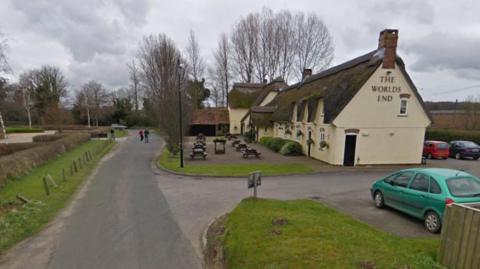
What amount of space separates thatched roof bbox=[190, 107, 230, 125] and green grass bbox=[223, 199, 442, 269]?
3525 cm

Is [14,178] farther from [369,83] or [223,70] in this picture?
[223,70]

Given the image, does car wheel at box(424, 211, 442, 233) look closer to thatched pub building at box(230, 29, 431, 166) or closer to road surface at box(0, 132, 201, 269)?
road surface at box(0, 132, 201, 269)

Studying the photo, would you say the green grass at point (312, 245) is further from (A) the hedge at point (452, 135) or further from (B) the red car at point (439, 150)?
(A) the hedge at point (452, 135)

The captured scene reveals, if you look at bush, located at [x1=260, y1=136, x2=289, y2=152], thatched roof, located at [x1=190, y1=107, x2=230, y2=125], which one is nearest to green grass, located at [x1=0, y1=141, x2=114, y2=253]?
bush, located at [x1=260, y1=136, x2=289, y2=152]

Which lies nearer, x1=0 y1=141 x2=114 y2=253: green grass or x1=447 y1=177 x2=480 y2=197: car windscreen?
x1=447 y1=177 x2=480 y2=197: car windscreen

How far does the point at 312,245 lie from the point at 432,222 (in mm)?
4107

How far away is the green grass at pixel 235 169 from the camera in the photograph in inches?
557

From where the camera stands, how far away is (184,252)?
5.65 meters

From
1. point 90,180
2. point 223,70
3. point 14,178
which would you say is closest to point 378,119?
point 90,180

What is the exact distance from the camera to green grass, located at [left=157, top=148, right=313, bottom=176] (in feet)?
46.4

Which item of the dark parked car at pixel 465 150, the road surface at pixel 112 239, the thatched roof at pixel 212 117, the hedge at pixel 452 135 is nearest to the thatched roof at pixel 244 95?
the thatched roof at pixel 212 117

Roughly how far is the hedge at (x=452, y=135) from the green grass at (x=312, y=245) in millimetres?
27206

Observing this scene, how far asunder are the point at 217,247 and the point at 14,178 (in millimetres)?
12502

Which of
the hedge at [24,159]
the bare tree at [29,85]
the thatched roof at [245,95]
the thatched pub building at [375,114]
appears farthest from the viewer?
the bare tree at [29,85]
